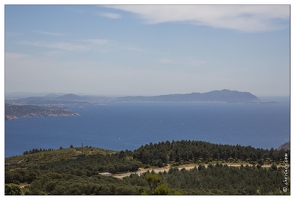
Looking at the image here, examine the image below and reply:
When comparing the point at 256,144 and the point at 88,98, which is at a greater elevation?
the point at 88,98

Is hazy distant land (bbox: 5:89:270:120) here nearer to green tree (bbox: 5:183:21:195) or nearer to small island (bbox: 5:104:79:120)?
small island (bbox: 5:104:79:120)

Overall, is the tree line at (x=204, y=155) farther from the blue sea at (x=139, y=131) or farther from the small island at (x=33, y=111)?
the blue sea at (x=139, y=131)

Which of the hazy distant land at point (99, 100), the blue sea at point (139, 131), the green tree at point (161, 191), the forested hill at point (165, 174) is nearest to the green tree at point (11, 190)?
the forested hill at point (165, 174)

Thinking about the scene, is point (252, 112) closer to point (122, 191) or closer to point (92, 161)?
point (92, 161)

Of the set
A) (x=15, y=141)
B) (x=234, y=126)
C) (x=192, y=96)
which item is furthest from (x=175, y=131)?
(x=15, y=141)

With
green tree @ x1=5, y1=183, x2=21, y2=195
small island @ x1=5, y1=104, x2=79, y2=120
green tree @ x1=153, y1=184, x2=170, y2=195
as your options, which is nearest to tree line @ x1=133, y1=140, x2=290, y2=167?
green tree @ x1=153, y1=184, x2=170, y2=195

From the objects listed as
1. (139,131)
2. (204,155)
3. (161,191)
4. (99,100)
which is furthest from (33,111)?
(161,191)

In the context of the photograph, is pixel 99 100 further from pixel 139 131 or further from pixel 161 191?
pixel 161 191

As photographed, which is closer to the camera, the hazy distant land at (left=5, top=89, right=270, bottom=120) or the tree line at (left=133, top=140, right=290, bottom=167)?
the tree line at (left=133, top=140, right=290, bottom=167)
